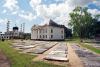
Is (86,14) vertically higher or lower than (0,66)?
higher

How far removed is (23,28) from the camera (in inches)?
6053

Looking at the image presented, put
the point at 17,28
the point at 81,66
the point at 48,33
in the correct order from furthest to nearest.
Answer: the point at 17,28 < the point at 48,33 < the point at 81,66

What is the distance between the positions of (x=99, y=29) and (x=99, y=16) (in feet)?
32.2

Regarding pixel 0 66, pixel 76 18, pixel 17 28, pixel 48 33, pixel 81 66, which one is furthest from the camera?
pixel 17 28

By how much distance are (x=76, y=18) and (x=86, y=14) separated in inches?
206

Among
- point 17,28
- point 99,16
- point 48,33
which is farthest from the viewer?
point 17,28

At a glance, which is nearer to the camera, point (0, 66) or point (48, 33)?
point (0, 66)

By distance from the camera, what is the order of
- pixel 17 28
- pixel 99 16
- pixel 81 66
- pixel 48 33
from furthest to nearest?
pixel 17 28
pixel 99 16
pixel 48 33
pixel 81 66

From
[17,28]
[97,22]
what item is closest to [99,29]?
[97,22]

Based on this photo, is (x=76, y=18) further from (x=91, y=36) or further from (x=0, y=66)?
(x=0, y=66)

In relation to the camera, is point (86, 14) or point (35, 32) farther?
point (35, 32)

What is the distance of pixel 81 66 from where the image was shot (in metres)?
14.5

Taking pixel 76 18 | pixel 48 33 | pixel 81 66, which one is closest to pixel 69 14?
pixel 76 18

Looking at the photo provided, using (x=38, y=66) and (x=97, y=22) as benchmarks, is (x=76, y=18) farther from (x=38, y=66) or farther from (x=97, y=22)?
(x=38, y=66)
